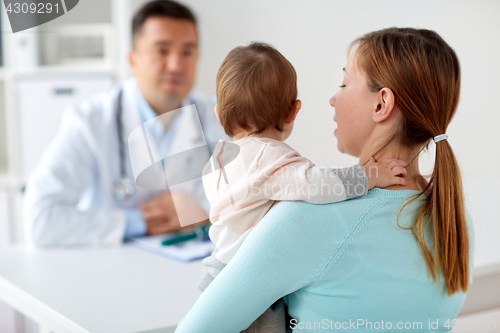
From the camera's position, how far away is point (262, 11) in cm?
151

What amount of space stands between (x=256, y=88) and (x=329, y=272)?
0.26 metres

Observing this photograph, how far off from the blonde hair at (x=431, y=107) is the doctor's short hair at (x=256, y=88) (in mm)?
109

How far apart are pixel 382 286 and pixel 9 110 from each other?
2.23 metres

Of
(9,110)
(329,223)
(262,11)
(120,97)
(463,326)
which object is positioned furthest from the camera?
(9,110)

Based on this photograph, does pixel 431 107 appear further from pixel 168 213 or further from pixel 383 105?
pixel 168 213

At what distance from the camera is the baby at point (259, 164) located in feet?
1.99

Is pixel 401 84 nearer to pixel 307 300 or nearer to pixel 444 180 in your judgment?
pixel 444 180

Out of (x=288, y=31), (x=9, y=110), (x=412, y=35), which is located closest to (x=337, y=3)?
(x=288, y=31)

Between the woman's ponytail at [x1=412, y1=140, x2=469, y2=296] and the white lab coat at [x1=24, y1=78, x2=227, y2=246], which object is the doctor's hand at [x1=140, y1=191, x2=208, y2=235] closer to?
the white lab coat at [x1=24, y1=78, x2=227, y2=246]

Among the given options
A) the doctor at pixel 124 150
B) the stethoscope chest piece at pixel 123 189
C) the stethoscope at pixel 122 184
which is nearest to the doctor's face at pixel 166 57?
the doctor at pixel 124 150

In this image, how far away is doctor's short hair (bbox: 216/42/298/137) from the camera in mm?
656

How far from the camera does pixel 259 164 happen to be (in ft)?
2.08

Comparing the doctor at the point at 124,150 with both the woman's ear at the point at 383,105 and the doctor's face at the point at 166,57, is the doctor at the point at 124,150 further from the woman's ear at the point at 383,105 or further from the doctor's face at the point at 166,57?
Result: the woman's ear at the point at 383,105

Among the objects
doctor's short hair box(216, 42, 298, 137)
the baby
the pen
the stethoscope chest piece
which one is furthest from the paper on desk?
doctor's short hair box(216, 42, 298, 137)
